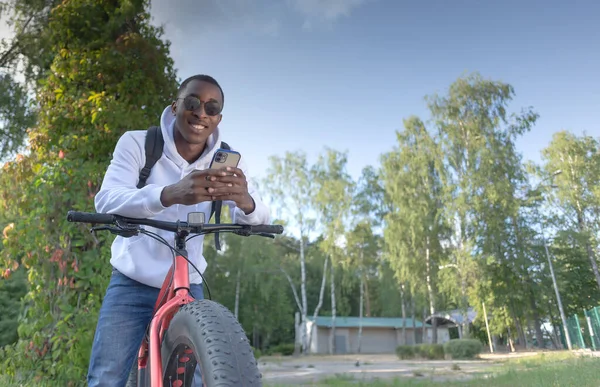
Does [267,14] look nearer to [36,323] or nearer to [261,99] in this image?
[261,99]

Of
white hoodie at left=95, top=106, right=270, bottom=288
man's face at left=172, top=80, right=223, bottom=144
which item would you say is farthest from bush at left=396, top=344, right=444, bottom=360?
man's face at left=172, top=80, right=223, bottom=144

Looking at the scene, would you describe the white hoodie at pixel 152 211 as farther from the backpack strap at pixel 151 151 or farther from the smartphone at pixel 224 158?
the smartphone at pixel 224 158

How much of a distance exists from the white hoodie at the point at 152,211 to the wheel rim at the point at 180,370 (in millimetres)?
379

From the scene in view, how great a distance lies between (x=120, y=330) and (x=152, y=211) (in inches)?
19.9

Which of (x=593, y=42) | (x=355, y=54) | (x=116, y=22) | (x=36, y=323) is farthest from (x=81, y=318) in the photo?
(x=593, y=42)

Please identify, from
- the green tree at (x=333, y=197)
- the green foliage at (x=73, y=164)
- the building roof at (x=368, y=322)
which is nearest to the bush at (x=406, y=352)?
the green tree at (x=333, y=197)

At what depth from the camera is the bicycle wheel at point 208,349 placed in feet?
3.86

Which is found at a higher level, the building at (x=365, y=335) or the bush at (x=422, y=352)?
the building at (x=365, y=335)

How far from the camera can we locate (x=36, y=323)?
451cm

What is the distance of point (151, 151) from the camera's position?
6.08 ft

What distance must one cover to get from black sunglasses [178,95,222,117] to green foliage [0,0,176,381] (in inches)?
126

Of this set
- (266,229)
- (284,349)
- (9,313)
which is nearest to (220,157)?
(266,229)

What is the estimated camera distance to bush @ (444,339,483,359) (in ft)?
82.2

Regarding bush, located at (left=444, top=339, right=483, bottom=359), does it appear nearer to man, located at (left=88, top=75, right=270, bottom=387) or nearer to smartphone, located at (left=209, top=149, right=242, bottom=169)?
man, located at (left=88, top=75, right=270, bottom=387)
